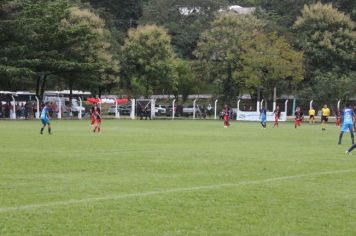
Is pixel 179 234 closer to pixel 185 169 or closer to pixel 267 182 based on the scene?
pixel 267 182

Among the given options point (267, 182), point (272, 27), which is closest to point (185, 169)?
point (267, 182)

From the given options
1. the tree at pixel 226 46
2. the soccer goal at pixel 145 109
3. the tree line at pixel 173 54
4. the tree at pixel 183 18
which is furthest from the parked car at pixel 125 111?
the tree at pixel 183 18

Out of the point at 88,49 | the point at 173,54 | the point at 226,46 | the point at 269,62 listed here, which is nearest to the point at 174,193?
the point at 88,49

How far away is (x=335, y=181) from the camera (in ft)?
43.3

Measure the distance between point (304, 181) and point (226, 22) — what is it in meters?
56.1

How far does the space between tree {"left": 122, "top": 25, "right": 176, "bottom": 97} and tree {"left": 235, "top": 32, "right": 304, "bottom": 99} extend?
26.8ft

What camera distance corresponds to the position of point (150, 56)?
218ft

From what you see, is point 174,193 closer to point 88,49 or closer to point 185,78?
point 88,49

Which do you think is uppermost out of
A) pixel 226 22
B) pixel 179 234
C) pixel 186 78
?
pixel 226 22

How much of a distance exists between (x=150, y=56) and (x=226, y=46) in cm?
853

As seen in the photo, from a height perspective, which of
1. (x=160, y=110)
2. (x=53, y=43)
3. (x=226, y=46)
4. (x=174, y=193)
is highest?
(x=226, y=46)

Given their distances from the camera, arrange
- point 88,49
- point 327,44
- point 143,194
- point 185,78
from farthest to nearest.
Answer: point 185,78, point 327,44, point 88,49, point 143,194

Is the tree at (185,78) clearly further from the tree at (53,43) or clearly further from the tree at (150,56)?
the tree at (53,43)

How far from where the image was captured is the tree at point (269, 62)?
209 feet
